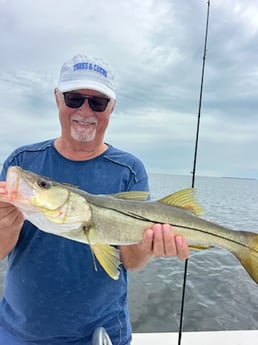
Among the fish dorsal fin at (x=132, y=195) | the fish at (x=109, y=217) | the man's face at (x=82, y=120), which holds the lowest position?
the fish at (x=109, y=217)

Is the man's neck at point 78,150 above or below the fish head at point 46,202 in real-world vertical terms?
above

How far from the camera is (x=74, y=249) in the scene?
7.33 feet

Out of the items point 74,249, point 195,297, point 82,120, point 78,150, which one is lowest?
point 195,297

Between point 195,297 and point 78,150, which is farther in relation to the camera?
point 195,297

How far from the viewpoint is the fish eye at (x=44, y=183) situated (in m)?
1.88

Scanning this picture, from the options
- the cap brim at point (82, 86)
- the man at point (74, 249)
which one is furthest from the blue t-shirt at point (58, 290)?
the cap brim at point (82, 86)

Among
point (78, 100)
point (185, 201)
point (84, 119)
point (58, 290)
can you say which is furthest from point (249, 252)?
point (78, 100)

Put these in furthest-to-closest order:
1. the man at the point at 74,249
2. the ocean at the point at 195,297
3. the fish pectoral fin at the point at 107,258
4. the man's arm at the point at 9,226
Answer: the ocean at the point at 195,297, the man at the point at 74,249, the fish pectoral fin at the point at 107,258, the man's arm at the point at 9,226

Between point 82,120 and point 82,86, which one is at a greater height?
point 82,86

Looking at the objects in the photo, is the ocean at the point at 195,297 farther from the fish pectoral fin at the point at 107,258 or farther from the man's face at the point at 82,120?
the fish pectoral fin at the point at 107,258

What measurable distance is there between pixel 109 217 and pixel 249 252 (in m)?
0.88

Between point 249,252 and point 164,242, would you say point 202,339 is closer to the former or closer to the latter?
point 249,252

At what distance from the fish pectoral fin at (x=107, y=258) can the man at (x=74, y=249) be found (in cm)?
20

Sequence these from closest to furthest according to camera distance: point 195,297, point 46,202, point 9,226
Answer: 1. point 46,202
2. point 9,226
3. point 195,297
